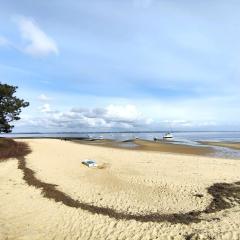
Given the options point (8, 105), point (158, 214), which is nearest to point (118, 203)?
point (158, 214)

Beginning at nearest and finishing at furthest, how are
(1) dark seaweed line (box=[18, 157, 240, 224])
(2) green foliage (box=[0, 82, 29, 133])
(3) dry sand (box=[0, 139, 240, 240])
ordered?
1. (3) dry sand (box=[0, 139, 240, 240])
2. (1) dark seaweed line (box=[18, 157, 240, 224])
3. (2) green foliage (box=[0, 82, 29, 133])

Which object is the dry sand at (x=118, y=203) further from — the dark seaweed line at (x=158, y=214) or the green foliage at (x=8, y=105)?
the green foliage at (x=8, y=105)

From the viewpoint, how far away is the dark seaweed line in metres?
11.9

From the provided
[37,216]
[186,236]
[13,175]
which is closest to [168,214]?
[186,236]

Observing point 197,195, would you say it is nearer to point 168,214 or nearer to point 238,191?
point 238,191

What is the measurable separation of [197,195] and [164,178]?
4.21 metres

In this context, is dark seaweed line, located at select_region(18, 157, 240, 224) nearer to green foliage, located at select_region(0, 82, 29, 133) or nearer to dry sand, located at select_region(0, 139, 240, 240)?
dry sand, located at select_region(0, 139, 240, 240)

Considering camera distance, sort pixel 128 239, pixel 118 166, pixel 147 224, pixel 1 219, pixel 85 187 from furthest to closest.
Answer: pixel 118 166, pixel 85 187, pixel 1 219, pixel 147 224, pixel 128 239

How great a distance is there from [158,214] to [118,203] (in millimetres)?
2281

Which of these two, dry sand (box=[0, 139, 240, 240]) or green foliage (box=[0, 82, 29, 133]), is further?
green foliage (box=[0, 82, 29, 133])

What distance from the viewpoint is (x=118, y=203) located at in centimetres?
1408

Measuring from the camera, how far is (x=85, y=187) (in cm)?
1717

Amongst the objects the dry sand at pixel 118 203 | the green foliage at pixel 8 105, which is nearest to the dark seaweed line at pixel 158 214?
the dry sand at pixel 118 203

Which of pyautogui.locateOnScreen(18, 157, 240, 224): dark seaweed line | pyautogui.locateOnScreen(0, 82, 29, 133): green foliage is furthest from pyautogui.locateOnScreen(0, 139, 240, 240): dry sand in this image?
pyautogui.locateOnScreen(0, 82, 29, 133): green foliage
